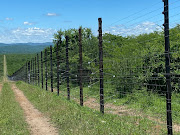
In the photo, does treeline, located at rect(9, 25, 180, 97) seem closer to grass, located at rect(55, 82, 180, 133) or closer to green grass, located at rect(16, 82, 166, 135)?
grass, located at rect(55, 82, 180, 133)

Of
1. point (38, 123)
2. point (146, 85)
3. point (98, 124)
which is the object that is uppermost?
point (146, 85)

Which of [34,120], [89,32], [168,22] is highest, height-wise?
[89,32]

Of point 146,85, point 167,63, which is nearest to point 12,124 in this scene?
point 146,85

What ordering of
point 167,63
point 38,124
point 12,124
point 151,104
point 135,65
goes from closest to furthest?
point 167,63, point 12,124, point 38,124, point 151,104, point 135,65

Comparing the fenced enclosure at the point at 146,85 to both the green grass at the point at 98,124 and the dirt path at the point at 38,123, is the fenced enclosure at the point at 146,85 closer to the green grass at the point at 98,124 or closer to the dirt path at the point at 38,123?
the green grass at the point at 98,124

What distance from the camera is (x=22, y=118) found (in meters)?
9.72

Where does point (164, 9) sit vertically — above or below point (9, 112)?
above

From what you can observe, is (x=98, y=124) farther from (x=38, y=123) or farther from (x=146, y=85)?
(x=38, y=123)

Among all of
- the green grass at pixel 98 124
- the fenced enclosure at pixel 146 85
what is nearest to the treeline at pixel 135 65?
the fenced enclosure at pixel 146 85

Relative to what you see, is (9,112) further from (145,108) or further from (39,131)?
(145,108)

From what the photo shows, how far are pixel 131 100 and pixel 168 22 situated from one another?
689cm

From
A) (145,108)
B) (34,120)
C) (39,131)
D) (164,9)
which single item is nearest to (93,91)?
(145,108)

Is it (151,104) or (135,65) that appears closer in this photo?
(151,104)

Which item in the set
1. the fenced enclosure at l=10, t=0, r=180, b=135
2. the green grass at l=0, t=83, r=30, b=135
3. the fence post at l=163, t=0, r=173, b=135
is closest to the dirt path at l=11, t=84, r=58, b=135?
the green grass at l=0, t=83, r=30, b=135
